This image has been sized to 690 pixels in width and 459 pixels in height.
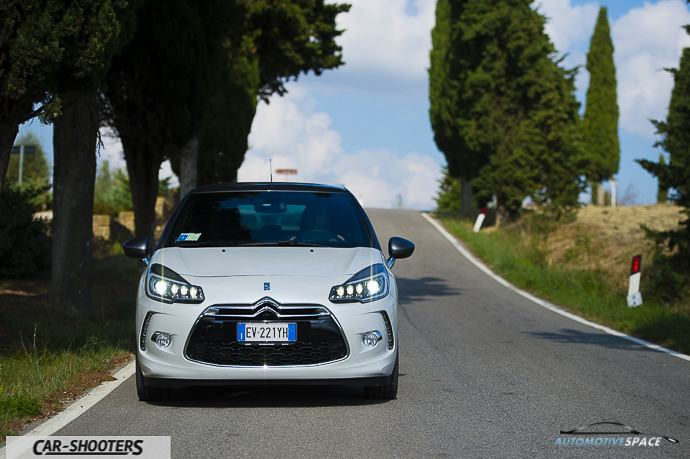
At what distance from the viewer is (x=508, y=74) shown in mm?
30766

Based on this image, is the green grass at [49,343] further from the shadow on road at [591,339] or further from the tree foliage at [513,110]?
the tree foliage at [513,110]

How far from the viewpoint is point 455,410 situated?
18.5 ft

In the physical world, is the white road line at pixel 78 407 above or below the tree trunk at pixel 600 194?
below

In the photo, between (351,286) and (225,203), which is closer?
(351,286)

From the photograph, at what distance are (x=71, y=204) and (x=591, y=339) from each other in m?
6.87

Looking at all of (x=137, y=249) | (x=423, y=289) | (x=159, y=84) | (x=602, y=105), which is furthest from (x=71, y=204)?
(x=602, y=105)

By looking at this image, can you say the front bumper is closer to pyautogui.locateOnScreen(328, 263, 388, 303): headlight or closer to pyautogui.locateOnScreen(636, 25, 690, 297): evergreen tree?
pyautogui.locateOnScreen(328, 263, 388, 303): headlight

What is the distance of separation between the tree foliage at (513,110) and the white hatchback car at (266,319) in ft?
73.5

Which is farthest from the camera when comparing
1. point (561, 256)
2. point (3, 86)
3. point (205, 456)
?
point (561, 256)

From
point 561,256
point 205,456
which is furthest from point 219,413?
point 561,256

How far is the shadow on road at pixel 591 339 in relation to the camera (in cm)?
931

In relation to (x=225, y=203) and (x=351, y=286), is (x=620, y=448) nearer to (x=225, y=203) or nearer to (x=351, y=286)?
(x=351, y=286)

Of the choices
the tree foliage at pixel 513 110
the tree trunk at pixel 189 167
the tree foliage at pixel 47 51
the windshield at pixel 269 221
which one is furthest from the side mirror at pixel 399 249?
the tree foliage at pixel 513 110

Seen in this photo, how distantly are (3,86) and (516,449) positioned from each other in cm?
526
